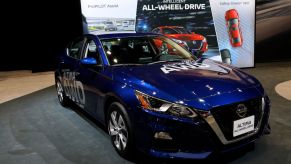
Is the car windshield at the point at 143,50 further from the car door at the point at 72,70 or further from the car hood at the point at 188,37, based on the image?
the car hood at the point at 188,37

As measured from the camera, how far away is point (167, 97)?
9.80 ft

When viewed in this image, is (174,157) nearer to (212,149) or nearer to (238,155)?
(212,149)

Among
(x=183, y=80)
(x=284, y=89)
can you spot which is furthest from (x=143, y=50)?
(x=284, y=89)

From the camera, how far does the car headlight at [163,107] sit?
9.50 feet

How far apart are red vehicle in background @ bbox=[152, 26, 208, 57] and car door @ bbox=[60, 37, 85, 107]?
3210 millimetres

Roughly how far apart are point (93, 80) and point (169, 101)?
4.19ft

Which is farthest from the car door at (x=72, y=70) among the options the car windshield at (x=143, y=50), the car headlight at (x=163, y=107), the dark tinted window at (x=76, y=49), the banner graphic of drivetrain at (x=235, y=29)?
the banner graphic of drivetrain at (x=235, y=29)

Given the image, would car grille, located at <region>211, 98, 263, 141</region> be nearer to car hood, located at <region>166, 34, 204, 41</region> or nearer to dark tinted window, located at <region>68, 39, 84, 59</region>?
dark tinted window, located at <region>68, 39, 84, 59</region>

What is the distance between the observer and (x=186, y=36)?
8125 millimetres

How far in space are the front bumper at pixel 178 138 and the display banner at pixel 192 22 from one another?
494 cm

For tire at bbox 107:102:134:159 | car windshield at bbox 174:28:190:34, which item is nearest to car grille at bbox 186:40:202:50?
car windshield at bbox 174:28:190:34

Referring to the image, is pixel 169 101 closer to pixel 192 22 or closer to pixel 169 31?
pixel 169 31

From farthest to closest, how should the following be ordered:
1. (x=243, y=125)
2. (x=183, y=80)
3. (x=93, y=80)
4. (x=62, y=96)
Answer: (x=62, y=96) → (x=93, y=80) → (x=183, y=80) → (x=243, y=125)

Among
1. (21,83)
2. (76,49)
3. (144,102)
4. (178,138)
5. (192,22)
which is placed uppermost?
(192,22)
